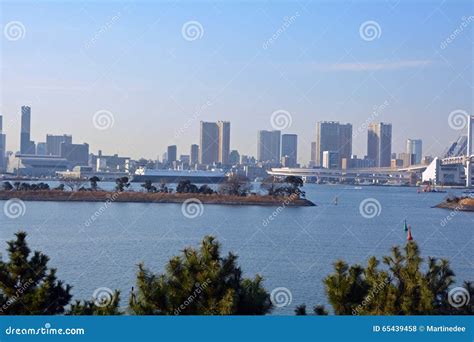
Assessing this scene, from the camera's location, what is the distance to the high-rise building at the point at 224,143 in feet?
33.6

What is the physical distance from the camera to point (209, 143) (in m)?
13.0

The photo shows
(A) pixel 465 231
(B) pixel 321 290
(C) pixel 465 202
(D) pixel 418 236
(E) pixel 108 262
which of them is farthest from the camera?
(C) pixel 465 202

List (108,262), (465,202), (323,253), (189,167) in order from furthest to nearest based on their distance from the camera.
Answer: (189,167), (465,202), (323,253), (108,262)

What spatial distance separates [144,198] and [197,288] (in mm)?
12126

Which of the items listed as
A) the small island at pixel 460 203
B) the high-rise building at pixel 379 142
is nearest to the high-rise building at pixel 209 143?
the high-rise building at pixel 379 142

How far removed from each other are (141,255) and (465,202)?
36.3 ft

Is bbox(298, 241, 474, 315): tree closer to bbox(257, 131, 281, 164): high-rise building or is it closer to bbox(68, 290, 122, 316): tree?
bbox(68, 290, 122, 316): tree

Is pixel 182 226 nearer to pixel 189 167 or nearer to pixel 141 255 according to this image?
pixel 141 255

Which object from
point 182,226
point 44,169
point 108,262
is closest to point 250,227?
point 182,226

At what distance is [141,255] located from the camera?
6.02 meters

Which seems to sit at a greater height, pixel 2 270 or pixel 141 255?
pixel 2 270

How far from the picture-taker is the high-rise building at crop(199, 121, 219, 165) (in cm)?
1114

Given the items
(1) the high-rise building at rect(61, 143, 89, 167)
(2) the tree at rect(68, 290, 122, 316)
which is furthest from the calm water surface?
(1) the high-rise building at rect(61, 143, 89, 167)

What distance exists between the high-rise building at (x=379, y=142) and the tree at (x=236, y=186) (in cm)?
275
